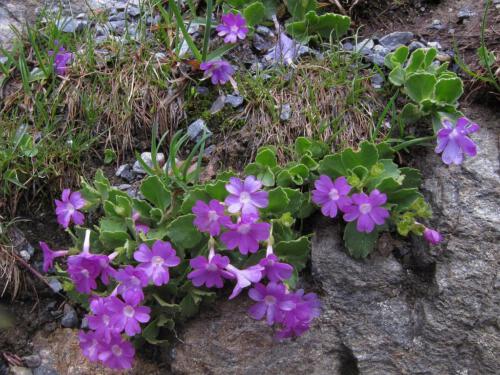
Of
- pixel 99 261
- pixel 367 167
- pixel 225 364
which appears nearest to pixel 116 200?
pixel 99 261

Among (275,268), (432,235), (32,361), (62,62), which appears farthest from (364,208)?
(62,62)

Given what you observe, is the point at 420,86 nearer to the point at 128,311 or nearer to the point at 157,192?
the point at 157,192

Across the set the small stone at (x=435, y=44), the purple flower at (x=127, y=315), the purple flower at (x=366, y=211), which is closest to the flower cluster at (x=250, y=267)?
the purple flower at (x=127, y=315)

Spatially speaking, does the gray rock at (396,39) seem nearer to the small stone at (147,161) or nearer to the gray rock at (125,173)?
the small stone at (147,161)

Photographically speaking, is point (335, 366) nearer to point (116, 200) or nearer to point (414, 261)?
point (414, 261)

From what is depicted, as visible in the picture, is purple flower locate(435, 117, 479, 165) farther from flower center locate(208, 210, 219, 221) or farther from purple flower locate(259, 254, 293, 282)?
flower center locate(208, 210, 219, 221)
